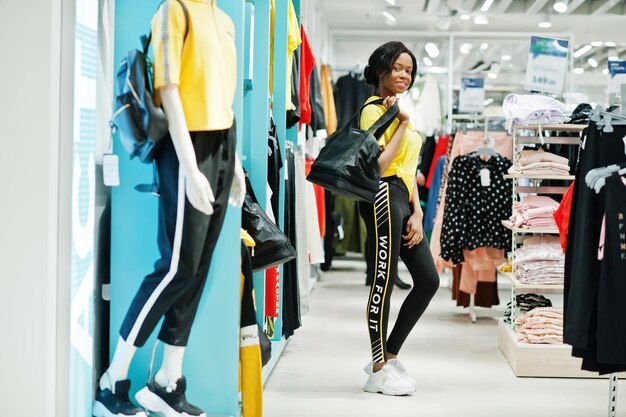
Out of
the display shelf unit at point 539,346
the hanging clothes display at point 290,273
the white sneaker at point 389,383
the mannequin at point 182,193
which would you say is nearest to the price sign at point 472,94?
the display shelf unit at point 539,346

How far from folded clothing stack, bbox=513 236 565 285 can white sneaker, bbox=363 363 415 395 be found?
117 centimetres

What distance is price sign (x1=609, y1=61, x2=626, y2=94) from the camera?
15.6 feet

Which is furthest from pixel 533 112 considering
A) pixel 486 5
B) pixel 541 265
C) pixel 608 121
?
pixel 486 5

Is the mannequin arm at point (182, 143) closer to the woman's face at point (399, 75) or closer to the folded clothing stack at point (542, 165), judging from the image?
the woman's face at point (399, 75)

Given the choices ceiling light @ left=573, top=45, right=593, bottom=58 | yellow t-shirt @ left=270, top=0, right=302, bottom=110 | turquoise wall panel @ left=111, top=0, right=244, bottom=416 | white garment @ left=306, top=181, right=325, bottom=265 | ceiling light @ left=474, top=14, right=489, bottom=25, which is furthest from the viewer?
ceiling light @ left=573, top=45, right=593, bottom=58

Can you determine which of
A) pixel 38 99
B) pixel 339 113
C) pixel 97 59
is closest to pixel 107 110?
pixel 97 59

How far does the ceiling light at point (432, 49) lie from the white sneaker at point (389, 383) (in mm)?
7787

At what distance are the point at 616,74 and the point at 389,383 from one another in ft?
7.62

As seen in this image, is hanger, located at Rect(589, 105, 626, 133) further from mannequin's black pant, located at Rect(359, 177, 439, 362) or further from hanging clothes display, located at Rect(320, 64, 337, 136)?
hanging clothes display, located at Rect(320, 64, 337, 136)

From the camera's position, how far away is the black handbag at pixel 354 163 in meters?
3.60

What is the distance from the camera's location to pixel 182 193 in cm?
255

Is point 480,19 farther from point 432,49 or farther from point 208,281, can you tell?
point 208,281

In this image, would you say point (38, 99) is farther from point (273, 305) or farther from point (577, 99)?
point (577, 99)

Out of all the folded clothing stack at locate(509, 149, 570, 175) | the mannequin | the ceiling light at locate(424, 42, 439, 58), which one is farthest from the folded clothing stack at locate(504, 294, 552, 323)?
the ceiling light at locate(424, 42, 439, 58)
